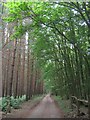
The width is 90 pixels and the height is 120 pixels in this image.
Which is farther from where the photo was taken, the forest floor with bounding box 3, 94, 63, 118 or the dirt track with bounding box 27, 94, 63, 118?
the dirt track with bounding box 27, 94, 63, 118

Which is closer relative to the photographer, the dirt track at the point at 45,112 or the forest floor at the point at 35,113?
the forest floor at the point at 35,113

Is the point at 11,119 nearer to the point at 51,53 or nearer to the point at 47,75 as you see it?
the point at 51,53

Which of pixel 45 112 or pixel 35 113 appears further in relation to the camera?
pixel 45 112

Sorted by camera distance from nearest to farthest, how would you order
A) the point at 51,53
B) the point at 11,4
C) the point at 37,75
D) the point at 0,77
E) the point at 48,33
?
the point at 11,4, the point at 48,33, the point at 51,53, the point at 0,77, the point at 37,75

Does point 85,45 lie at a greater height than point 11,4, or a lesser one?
lesser

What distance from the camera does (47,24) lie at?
33.6 ft

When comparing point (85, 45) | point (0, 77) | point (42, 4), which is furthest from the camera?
point (0, 77)

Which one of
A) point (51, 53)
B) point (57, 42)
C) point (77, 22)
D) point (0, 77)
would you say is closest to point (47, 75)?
point (0, 77)

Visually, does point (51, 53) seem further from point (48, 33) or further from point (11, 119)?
point (11, 119)

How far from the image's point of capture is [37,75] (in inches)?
1594

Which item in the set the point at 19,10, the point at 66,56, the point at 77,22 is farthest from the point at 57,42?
the point at 19,10

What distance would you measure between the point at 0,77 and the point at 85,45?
14.9 metres

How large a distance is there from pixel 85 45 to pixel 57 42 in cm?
538

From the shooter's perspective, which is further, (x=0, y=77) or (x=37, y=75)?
(x=37, y=75)
